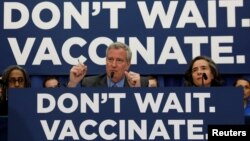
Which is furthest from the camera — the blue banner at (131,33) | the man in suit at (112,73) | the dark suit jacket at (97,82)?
the blue banner at (131,33)

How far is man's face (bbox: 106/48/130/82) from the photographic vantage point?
8.27 feet

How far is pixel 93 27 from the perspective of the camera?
3.50 meters

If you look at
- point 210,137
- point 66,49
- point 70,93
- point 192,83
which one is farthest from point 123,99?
point 66,49

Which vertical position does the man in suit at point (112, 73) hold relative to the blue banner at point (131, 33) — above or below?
below

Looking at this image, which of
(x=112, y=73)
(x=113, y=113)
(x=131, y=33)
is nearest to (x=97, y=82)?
(x=112, y=73)

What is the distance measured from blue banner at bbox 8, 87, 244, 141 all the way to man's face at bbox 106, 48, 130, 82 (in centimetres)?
108

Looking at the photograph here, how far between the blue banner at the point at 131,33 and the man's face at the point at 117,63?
2.61 feet

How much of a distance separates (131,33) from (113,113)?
6.98ft

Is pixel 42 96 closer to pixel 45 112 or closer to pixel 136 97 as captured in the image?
pixel 45 112

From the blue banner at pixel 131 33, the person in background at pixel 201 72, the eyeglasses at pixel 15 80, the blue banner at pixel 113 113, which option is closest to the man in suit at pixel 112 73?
the person in background at pixel 201 72

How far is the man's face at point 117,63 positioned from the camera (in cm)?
252

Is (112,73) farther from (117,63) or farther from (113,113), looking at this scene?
(113,113)

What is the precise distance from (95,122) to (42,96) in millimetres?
184

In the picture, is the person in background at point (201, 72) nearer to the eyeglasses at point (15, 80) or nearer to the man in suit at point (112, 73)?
the man in suit at point (112, 73)
